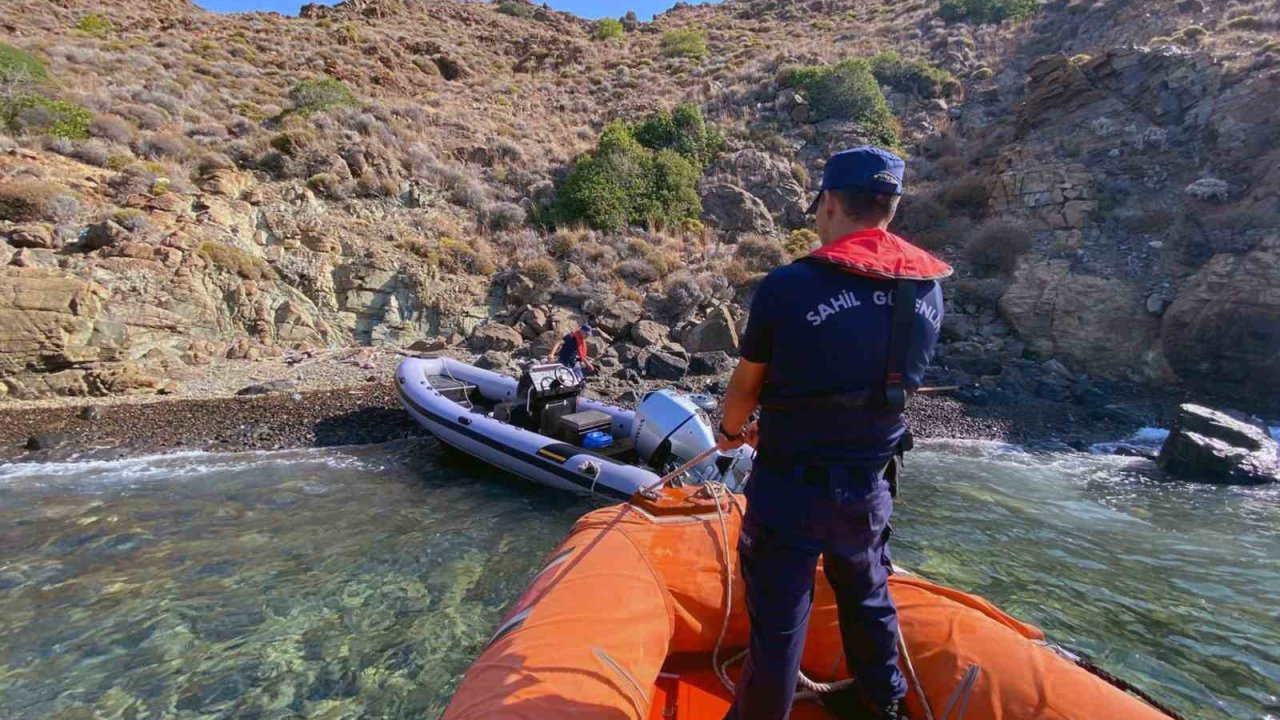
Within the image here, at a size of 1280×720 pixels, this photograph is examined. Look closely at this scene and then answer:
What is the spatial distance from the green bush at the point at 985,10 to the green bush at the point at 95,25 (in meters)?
35.8

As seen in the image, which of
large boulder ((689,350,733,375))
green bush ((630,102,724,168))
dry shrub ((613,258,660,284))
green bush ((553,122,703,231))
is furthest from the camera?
green bush ((630,102,724,168))

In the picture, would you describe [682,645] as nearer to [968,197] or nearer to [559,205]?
[559,205]

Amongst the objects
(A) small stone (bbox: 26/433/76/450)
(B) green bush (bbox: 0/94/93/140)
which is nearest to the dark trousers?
(A) small stone (bbox: 26/433/76/450)

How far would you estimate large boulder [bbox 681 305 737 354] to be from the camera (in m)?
12.7

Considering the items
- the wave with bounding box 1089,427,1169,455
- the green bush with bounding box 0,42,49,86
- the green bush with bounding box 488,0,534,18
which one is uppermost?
the green bush with bounding box 488,0,534,18

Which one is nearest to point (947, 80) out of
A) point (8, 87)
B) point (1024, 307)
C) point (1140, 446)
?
point (1024, 307)

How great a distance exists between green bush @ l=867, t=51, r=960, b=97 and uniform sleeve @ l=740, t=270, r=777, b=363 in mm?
27049

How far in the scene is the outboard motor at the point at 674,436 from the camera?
5.60m

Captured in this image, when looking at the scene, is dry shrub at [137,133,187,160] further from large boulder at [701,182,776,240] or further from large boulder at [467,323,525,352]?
large boulder at [701,182,776,240]

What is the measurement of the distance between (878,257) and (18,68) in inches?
900

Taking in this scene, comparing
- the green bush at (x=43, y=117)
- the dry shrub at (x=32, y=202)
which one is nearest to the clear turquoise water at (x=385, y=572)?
the dry shrub at (x=32, y=202)

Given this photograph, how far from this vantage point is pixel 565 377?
7.81m

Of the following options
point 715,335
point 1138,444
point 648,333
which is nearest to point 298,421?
point 648,333

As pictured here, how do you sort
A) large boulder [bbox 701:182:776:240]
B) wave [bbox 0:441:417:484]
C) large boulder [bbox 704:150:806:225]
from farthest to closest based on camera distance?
1. large boulder [bbox 704:150:806:225]
2. large boulder [bbox 701:182:776:240]
3. wave [bbox 0:441:417:484]
